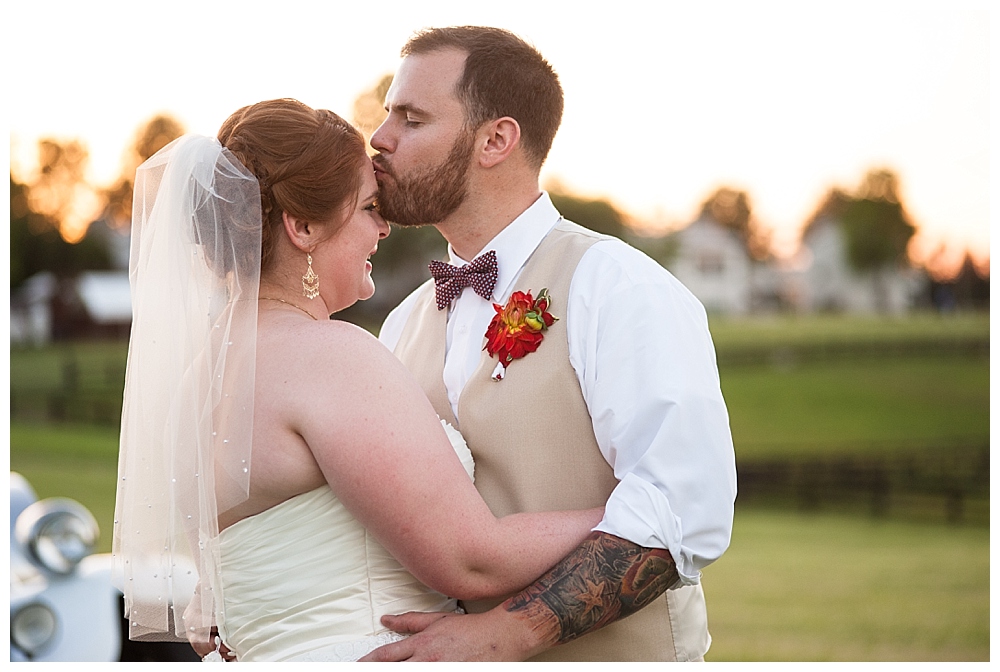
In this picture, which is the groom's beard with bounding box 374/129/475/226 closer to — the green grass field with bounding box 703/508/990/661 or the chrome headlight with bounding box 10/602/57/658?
the chrome headlight with bounding box 10/602/57/658

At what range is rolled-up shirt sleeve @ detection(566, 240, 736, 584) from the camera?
2361 mm

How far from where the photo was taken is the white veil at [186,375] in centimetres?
234

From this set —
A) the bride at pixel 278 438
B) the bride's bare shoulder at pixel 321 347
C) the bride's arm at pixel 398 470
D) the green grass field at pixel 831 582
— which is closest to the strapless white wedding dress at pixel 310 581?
the bride at pixel 278 438

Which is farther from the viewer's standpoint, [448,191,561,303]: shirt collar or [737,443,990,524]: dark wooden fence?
[737,443,990,524]: dark wooden fence

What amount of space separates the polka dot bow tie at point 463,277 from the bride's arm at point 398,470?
2.10 feet

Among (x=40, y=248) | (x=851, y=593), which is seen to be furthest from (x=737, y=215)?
(x=40, y=248)

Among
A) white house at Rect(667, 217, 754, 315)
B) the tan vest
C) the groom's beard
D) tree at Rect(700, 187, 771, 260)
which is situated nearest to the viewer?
the tan vest

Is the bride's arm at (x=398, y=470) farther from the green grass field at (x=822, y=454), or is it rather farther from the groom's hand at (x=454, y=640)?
the green grass field at (x=822, y=454)

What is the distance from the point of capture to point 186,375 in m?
2.42

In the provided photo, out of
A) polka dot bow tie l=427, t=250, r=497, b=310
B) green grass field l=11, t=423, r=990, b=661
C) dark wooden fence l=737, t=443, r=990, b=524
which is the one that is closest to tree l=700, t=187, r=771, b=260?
dark wooden fence l=737, t=443, r=990, b=524

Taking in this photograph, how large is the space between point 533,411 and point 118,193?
22.8m

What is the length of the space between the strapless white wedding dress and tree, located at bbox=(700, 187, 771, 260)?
25.3 meters

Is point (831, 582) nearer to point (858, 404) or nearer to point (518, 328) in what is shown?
point (518, 328)

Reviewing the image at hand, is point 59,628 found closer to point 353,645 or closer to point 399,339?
point 399,339
